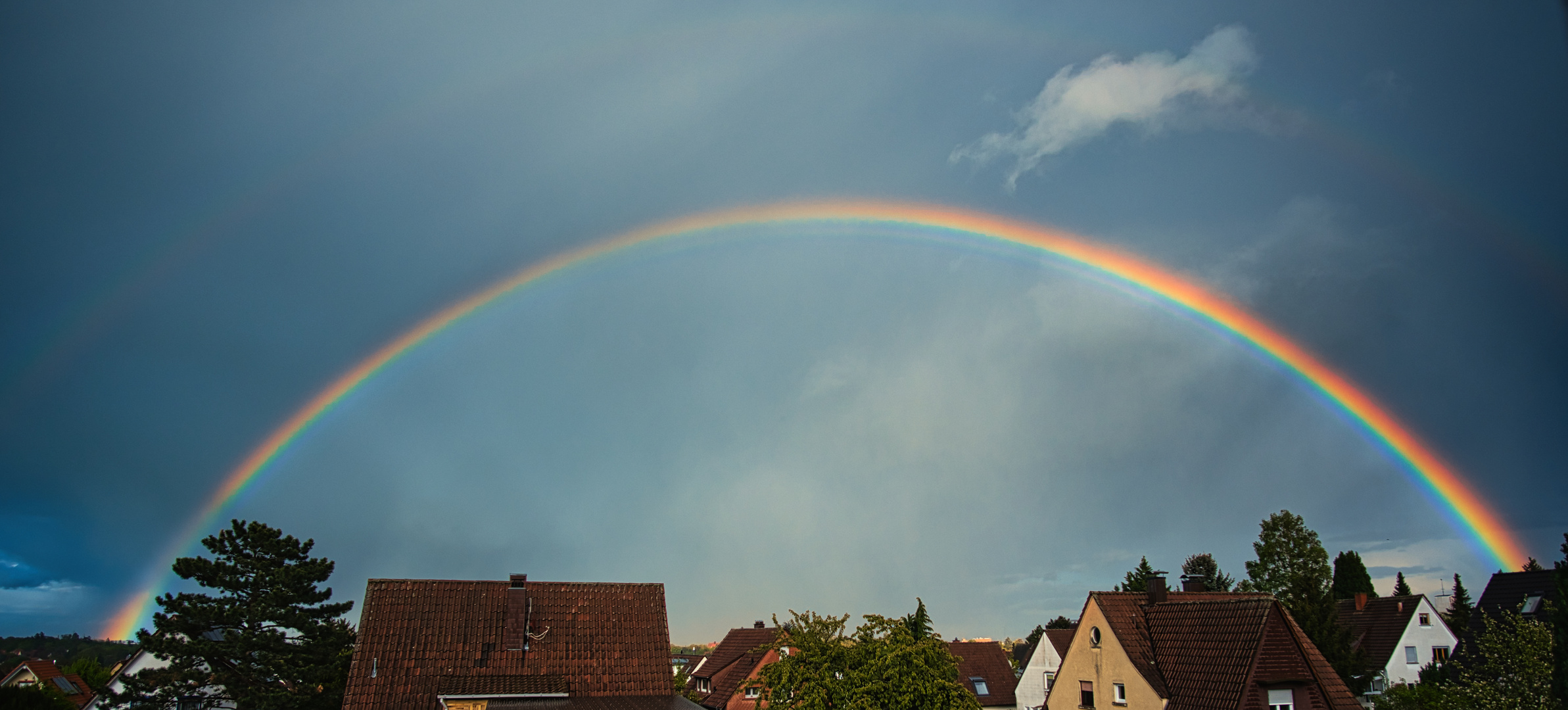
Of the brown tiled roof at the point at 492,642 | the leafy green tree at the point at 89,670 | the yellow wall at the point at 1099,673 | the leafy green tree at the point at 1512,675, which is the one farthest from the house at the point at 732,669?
the leafy green tree at the point at 89,670

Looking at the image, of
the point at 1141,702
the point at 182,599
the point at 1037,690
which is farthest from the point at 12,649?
the point at 1141,702

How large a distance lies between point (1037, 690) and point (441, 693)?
36.2 m

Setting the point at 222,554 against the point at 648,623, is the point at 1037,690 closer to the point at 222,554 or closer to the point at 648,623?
the point at 648,623

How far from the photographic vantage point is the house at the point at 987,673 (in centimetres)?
7319

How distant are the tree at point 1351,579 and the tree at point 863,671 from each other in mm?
→ 73666

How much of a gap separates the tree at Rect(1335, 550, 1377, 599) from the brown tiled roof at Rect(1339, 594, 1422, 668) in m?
18.5

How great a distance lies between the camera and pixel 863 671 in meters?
27.6

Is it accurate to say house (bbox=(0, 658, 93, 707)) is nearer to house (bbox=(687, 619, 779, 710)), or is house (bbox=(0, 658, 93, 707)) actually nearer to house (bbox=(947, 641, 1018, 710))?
house (bbox=(687, 619, 779, 710))

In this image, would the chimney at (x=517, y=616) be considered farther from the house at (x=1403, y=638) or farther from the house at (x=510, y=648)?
the house at (x=1403, y=638)

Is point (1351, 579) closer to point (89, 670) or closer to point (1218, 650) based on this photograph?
point (1218, 650)

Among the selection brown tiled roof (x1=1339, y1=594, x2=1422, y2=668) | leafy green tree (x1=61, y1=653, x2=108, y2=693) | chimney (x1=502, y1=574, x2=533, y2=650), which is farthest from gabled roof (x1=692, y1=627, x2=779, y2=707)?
leafy green tree (x1=61, y1=653, x2=108, y2=693)

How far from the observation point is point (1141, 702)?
35281mm

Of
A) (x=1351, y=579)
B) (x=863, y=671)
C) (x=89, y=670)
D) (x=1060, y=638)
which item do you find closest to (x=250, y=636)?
(x=863, y=671)

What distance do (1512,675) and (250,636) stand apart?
163ft
